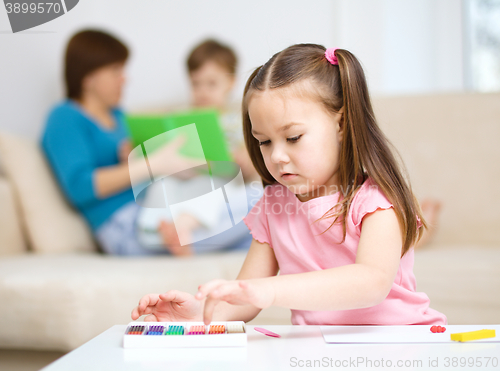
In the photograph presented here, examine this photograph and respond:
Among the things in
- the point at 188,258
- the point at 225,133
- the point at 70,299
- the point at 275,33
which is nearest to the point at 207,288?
the point at 70,299

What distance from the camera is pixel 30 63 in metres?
1.70

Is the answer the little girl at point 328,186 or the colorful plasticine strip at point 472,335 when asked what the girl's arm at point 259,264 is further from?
the colorful plasticine strip at point 472,335

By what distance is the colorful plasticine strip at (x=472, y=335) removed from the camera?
1.58 ft

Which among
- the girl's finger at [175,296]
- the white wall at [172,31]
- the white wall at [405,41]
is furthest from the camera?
the white wall at [405,41]

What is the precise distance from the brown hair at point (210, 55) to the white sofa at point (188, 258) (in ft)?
2.02

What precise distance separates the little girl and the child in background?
234 millimetres

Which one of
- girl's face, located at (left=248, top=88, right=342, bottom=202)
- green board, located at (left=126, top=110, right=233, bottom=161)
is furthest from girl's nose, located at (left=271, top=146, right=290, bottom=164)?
green board, located at (left=126, top=110, right=233, bottom=161)

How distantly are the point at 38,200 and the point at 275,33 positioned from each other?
4.13 ft

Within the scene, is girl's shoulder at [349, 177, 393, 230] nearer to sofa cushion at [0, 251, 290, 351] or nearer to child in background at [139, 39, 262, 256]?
child in background at [139, 39, 262, 256]

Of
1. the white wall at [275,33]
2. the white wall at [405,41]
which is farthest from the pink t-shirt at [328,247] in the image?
the white wall at [405,41]

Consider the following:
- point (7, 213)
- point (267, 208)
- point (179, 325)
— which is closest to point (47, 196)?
point (7, 213)

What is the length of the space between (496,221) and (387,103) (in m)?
0.51

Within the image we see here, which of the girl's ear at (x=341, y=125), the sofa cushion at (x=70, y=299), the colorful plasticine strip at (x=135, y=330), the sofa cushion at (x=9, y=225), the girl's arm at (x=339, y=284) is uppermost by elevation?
the girl's ear at (x=341, y=125)

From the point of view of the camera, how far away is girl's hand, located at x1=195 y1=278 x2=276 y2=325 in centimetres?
44
